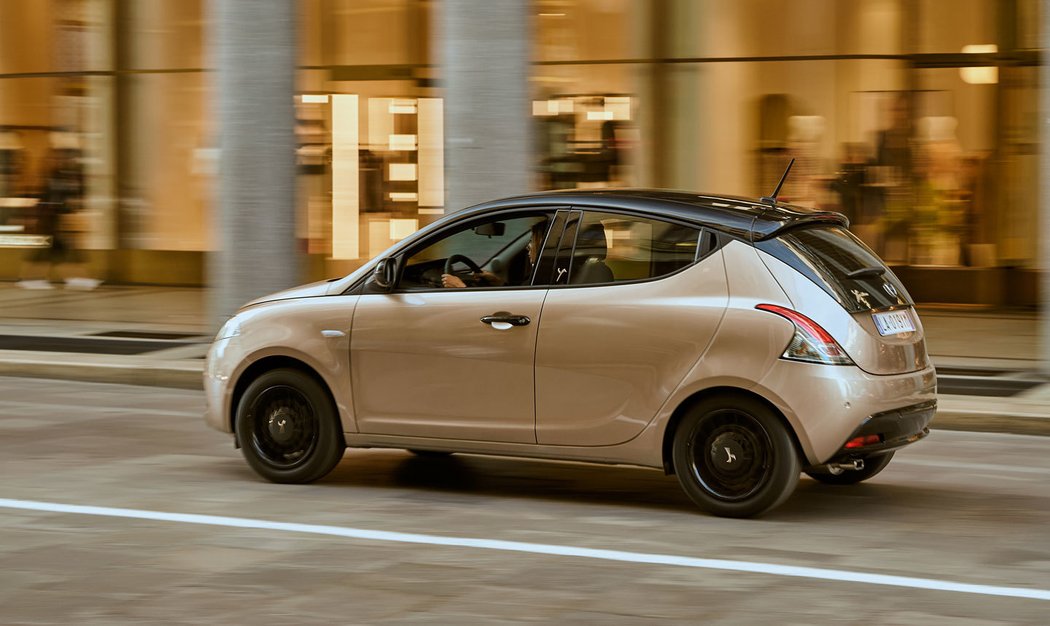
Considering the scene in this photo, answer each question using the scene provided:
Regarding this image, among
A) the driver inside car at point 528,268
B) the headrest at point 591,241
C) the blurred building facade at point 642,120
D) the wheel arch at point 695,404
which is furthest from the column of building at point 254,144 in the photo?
the wheel arch at point 695,404

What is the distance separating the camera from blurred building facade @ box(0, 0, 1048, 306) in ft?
61.7

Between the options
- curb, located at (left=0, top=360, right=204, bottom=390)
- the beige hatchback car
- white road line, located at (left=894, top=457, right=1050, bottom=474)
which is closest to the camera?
the beige hatchback car

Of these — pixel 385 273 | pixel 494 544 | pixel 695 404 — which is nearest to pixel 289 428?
pixel 385 273

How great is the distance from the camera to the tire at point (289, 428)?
8188 millimetres

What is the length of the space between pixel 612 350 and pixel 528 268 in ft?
2.09

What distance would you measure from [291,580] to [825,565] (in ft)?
7.11

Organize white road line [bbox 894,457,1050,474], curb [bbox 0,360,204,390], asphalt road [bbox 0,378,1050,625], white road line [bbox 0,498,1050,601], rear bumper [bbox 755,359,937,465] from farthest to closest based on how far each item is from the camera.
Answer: curb [bbox 0,360,204,390]
white road line [bbox 894,457,1050,474]
rear bumper [bbox 755,359,937,465]
white road line [bbox 0,498,1050,601]
asphalt road [bbox 0,378,1050,625]

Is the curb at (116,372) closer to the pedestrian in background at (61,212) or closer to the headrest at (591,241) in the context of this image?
the headrest at (591,241)

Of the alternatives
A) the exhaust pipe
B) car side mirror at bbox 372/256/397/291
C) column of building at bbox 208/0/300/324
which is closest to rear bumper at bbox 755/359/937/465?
the exhaust pipe

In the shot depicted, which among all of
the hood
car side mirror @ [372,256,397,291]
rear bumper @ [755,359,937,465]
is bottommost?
rear bumper @ [755,359,937,465]

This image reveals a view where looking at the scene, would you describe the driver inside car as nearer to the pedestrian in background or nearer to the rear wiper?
the rear wiper

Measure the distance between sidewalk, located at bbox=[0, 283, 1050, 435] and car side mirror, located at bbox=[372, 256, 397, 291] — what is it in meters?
4.37

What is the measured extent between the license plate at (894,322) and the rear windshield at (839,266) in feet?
0.15

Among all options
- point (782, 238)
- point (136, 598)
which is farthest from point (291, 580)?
point (782, 238)
